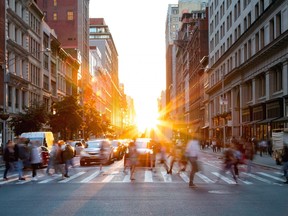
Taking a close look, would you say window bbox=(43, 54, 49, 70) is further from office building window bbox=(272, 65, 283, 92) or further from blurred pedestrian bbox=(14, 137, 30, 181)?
blurred pedestrian bbox=(14, 137, 30, 181)

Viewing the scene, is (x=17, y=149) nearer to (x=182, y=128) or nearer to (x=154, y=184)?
(x=154, y=184)

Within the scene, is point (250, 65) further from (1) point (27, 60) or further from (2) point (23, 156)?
(2) point (23, 156)

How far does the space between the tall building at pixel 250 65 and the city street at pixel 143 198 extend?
25.7 metres

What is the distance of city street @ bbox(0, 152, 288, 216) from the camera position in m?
12.4

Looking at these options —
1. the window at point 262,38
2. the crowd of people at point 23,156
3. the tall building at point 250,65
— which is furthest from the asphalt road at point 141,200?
the window at point 262,38

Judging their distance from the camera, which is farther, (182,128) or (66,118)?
(182,128)

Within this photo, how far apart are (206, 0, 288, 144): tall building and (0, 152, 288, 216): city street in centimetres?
2568

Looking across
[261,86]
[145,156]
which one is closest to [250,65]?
[261,86]

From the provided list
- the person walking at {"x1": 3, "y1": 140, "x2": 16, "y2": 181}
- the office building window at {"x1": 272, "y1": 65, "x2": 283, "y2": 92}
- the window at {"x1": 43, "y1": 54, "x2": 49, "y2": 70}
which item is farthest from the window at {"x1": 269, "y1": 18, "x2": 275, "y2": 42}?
the window at {"x1": 43, "y1": 54, "x2": 49, "y2": 70}

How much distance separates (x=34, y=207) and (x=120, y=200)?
2521 mm

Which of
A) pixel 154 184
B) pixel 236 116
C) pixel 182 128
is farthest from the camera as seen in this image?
pixel 182 128

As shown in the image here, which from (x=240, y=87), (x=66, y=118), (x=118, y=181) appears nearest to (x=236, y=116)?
(x=240, y=87)

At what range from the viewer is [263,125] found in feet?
172

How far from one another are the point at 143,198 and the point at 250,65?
4447cm
